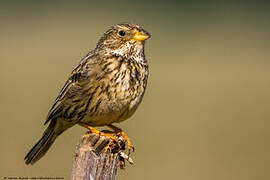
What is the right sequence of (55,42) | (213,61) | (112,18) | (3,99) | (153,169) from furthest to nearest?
(112,18) < (55,42) < (213,61) < (3,99) < (153,169)

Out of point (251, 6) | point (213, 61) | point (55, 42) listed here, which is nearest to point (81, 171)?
point (213, 61)

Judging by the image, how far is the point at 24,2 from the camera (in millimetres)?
22328

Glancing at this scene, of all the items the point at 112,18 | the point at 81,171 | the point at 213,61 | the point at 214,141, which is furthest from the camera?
the point at 112,18

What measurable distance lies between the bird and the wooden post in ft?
3.08

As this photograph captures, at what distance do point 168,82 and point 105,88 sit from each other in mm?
8468

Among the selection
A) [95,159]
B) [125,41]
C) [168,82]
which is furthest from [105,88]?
[168,82]

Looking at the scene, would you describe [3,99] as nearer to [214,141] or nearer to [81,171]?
[214,141]

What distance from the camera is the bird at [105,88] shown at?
5.98 meters

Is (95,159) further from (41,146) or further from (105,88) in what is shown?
(41,146)

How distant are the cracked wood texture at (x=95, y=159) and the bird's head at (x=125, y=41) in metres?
1.49

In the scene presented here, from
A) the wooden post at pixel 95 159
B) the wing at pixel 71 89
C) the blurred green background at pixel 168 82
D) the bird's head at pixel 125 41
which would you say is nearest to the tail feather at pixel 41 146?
the wing at pixel 71 89

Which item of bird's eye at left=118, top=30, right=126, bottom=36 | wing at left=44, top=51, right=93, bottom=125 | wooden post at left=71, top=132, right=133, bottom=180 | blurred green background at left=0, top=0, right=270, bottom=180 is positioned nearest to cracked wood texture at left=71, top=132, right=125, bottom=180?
wooden post at left=71, top=132, right=133, bottom=180

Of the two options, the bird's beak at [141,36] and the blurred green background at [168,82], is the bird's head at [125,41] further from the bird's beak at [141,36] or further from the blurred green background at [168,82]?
the blurred green background at [168,82]

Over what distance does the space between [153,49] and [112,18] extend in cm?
301
